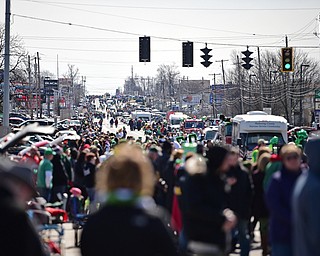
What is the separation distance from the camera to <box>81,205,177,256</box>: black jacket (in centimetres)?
486

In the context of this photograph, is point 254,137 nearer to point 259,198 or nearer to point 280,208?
point 259,198

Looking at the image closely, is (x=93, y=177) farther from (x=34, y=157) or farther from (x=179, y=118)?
(x=179, y=118)

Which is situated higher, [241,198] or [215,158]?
[215,158]

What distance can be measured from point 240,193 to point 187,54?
2466 centimetres

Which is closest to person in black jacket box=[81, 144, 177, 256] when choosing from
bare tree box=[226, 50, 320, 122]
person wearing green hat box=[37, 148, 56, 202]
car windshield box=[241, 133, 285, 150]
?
person wearing green hat box=[37, 148, 56, 202]

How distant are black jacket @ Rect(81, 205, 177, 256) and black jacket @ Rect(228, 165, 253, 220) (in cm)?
611

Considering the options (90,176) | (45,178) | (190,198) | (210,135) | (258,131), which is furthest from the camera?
(210,135)

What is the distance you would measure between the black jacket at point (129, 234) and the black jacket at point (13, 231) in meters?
0.46

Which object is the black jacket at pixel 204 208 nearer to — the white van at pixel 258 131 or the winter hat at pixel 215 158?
the winter hat at pixel 215 158

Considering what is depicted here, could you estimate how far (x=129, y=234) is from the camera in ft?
15.9

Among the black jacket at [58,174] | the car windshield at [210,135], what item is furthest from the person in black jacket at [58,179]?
the car windshield at [210,135]

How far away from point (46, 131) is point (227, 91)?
101 m

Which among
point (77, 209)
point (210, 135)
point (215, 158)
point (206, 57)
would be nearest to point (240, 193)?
point (215, 158)

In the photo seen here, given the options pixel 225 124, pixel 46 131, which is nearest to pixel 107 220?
pixel 46 131
